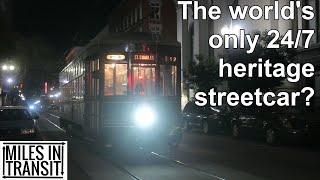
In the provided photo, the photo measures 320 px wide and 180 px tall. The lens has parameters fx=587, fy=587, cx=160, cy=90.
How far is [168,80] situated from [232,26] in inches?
730

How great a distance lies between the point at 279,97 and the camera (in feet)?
86.3

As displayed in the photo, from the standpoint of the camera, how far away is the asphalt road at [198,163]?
12453mm

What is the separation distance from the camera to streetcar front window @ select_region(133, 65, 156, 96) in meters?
16.5

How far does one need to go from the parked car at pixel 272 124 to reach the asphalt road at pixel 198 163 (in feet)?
1.59

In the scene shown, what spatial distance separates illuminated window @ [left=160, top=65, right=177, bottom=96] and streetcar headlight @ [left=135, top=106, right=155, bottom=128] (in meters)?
0.65

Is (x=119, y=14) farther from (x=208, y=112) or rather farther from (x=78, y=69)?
(x=78, y=69)

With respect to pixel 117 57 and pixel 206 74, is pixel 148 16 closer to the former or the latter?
pixel 206 74

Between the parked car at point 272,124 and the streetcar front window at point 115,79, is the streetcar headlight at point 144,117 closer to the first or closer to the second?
the streetcar front window at point 115,79

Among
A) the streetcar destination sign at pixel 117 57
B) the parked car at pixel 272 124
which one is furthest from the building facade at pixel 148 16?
the streetcar destination sign at pixel 117 57

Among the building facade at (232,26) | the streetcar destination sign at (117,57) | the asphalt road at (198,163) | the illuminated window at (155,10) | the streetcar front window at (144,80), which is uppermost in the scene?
the illuminated window at (155,10)

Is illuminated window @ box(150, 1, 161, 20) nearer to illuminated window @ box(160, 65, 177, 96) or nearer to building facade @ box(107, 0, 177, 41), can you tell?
building facade @ box(107, 0, 177, 41)

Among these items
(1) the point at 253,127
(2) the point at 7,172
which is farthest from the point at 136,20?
(2) the point at 7,172

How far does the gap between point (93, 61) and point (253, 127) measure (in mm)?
7958

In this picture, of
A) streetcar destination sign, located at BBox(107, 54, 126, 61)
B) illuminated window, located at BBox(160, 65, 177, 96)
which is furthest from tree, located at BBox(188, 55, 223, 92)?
streetcar destination sign, located at BBox(107, 54, 126, 61)
